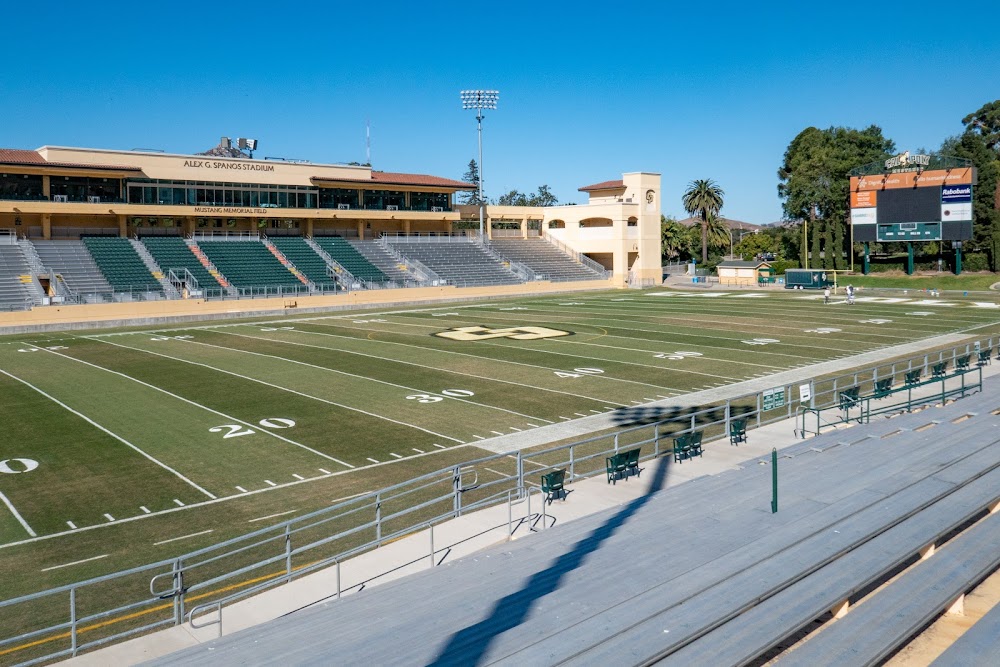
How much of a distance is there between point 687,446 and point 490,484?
505 cm

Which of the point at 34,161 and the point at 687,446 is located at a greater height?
the point at 34,161

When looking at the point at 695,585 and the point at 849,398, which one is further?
the point at 849,398

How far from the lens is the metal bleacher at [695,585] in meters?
7.57

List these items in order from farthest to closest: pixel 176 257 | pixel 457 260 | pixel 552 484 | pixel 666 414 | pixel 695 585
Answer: pixel 457 260 → pixel 176 257 → pixel 666 414 → pixel 552 484 → pixel 695 585

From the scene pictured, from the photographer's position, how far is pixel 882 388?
20375mm

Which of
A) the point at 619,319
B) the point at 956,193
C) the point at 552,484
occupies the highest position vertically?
the point at 956,193

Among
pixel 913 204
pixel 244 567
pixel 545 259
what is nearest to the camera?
pixel 244 567

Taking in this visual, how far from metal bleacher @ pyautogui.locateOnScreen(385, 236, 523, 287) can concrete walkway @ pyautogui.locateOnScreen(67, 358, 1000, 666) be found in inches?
1855

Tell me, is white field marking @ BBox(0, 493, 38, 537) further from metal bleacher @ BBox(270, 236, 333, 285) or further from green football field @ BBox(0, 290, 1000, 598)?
metal bleacher @ BBox(270, 236, 333, 285)

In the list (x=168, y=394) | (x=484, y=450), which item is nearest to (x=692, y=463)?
(x=484, y=450)

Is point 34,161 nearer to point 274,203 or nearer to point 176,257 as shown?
point 176,257

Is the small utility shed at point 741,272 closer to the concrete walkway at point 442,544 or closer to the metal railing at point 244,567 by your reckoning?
the concrete walkway at point 442,544

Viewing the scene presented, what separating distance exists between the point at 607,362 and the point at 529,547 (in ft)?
60.5

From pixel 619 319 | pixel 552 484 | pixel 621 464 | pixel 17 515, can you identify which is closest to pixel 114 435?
pixel 17 515
